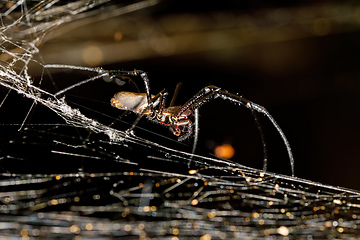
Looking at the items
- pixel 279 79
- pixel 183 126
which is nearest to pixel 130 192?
pixel 183 126

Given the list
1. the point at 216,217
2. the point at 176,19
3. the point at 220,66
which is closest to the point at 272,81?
the point at 220,66

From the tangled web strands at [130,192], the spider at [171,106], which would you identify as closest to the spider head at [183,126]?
the spider at [171,106]

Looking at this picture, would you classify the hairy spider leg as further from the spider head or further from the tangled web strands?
the tangled web strands

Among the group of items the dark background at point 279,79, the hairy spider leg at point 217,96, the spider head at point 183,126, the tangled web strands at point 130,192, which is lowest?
the tangled web strands at point 130,192

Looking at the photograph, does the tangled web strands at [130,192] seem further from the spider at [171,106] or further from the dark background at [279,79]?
the dark background at [279,79]

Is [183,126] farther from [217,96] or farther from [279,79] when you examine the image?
[279,79]

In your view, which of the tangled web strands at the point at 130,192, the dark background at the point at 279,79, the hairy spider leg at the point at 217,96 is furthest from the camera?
the dark background at the point at 279,79

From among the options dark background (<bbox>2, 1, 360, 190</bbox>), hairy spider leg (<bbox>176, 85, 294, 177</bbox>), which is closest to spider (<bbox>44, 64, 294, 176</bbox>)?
hairy spider leg (<bbox>176, 85, 294, 177</bbox>)
